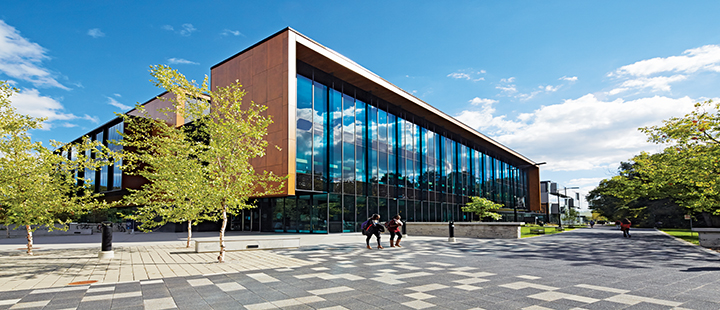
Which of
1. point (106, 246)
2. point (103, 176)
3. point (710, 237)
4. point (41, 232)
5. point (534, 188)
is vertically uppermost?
point (103, 176)

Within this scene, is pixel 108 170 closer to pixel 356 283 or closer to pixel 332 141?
pixel 332 141

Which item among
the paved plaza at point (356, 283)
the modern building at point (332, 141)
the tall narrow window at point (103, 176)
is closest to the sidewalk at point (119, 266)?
the paved plaza at point (356, 283)

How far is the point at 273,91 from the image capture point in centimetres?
2611

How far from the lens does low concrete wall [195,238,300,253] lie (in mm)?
15148

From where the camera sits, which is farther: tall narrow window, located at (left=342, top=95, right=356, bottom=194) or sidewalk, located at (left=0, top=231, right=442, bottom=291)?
tall narrow window, located at (left=342, top=95, right=356, bottom=194)

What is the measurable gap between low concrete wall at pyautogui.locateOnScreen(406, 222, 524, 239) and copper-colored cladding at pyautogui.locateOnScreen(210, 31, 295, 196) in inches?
408

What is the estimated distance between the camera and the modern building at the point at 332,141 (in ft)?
84.9

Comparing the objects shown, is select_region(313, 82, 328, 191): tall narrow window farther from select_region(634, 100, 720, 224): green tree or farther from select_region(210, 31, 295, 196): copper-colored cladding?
select_region(634, 100, 720, 224): green tree

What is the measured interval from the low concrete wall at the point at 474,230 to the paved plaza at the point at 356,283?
38.7 feet

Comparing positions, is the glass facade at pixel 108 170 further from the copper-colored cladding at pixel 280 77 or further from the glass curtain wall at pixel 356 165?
the glass curtain wall at pixel 356 165

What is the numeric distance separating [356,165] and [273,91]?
9.35 m

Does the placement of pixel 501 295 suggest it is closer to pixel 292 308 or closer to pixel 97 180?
pixel 292 308

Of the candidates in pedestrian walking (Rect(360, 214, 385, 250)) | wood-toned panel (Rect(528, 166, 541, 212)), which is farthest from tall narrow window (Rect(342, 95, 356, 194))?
wood-toned panel (Rect(528, 166, 541, 212))

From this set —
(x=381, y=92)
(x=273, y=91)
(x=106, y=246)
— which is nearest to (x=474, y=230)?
(x=381, y=92)
